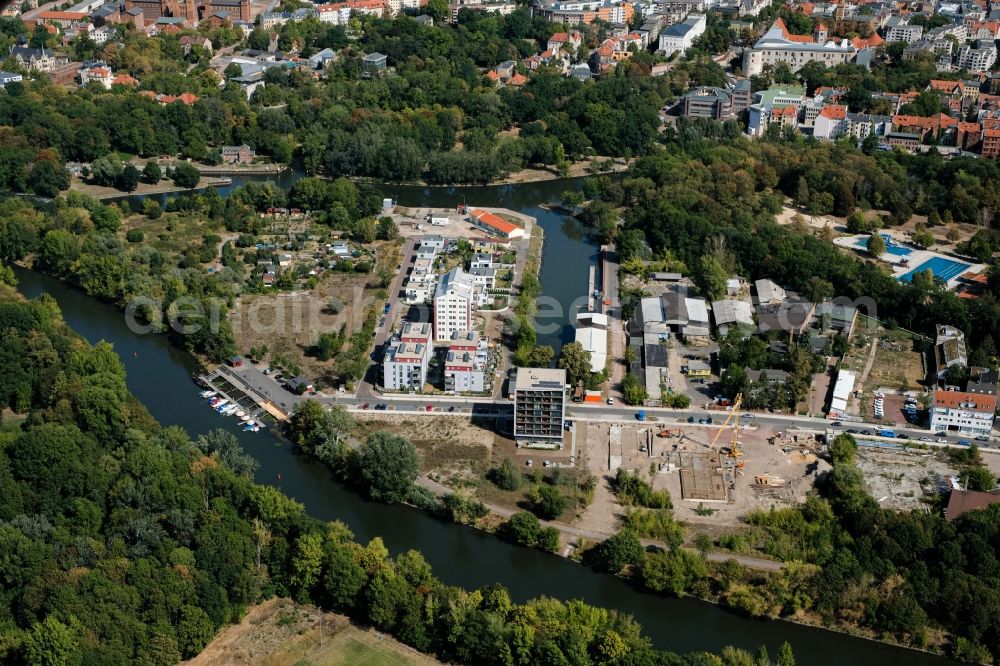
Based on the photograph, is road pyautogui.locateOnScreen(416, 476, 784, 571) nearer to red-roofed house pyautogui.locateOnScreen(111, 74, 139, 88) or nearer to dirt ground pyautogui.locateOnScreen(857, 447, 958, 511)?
dirt ground pyautogui.locateOnScreen(857, 447, 958, 511)

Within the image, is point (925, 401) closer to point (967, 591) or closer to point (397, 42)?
point (967, 591)

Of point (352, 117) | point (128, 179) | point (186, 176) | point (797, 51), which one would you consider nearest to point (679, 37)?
point (797, 51)

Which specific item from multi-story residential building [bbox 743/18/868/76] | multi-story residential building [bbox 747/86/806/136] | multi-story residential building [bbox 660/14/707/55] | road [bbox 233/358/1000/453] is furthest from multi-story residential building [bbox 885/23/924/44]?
road [bbox 233/358/1000/453]

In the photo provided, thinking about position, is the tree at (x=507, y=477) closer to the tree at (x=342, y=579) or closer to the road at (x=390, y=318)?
the tree at (x=342, y=579)

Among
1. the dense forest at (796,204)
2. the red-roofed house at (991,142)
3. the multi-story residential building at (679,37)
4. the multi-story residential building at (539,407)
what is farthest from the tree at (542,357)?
the multi-story residential building at (679,37)

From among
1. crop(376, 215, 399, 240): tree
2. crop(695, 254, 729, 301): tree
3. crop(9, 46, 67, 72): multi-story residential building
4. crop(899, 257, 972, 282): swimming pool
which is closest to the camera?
crop(695, 254, 729, 301): tree

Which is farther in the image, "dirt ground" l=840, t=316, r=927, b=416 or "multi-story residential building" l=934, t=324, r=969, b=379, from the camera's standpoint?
"multi-story residential building" l=934, t=324, r=969, b=379

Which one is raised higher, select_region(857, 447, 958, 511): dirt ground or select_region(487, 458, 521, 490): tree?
select_region(487, 458, 521, 490): tree
